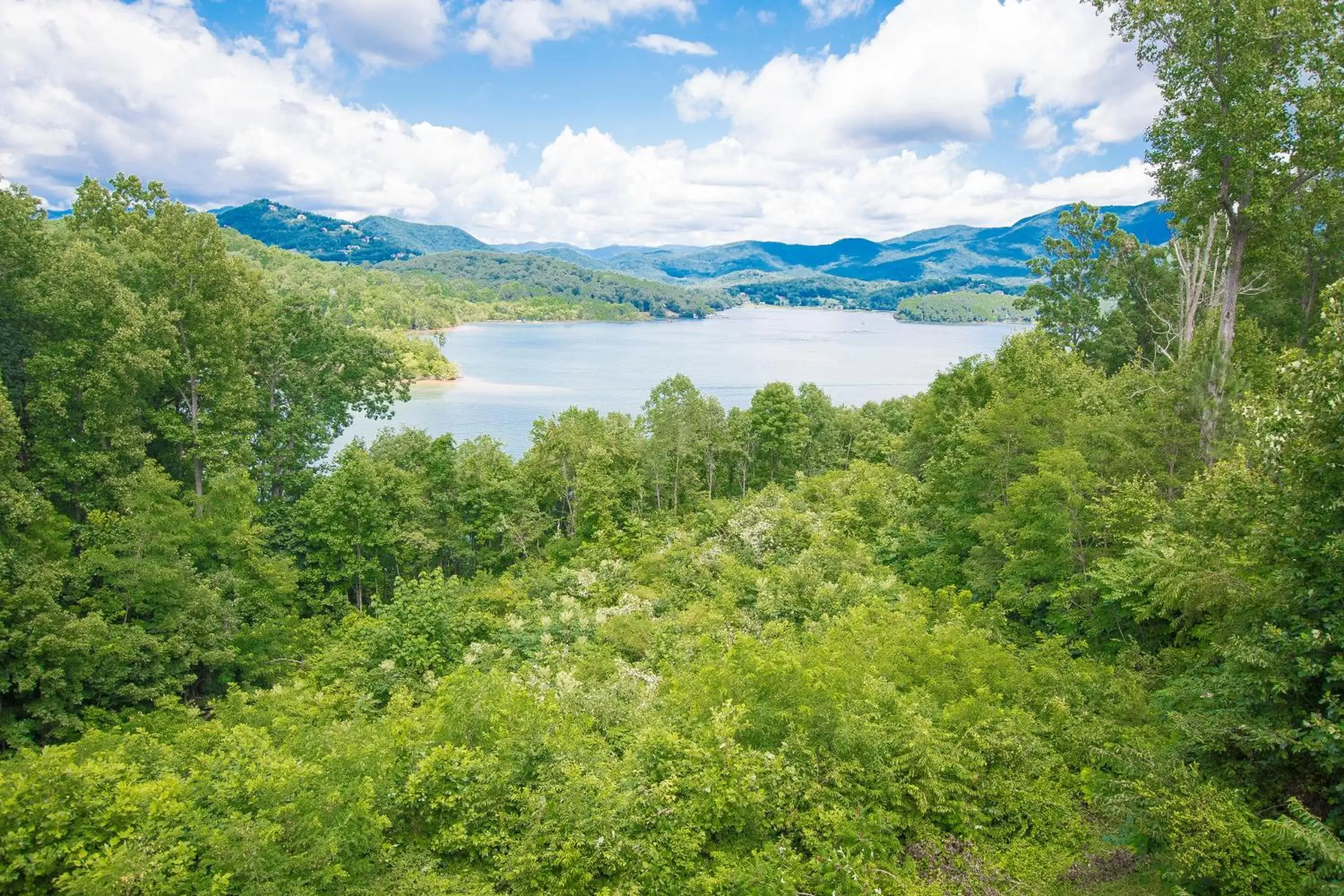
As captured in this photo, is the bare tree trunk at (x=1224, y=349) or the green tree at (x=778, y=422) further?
the green tree at (x=778, y=422)

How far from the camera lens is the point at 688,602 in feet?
60.5

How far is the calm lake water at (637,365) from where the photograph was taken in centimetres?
5753

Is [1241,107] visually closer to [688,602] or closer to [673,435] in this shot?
[688,602]

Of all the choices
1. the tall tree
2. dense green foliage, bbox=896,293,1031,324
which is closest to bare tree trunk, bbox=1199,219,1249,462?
the tall tree

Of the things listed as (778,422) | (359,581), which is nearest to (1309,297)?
(778,422)

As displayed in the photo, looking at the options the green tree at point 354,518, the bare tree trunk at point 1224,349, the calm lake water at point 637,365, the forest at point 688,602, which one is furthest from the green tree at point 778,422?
the bare tree trunk at point 1224,349

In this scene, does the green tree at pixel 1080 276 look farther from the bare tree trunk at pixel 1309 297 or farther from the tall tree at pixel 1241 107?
the tall tree at pixel 1241 107

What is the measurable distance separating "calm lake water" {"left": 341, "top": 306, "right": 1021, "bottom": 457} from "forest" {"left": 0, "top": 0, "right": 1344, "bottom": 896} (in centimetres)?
1157

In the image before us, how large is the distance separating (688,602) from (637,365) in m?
70.6

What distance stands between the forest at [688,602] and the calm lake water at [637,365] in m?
11.6

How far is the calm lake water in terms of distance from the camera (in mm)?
57531

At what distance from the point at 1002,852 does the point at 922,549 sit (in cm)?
1062

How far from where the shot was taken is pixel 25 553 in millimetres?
15180

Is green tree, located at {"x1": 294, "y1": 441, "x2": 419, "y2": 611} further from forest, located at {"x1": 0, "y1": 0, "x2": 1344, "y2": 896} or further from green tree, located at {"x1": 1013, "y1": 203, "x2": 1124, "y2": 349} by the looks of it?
green tree, located at {"x1": 1013, "y1": 203, "x2": 1124, "y2": 349}
